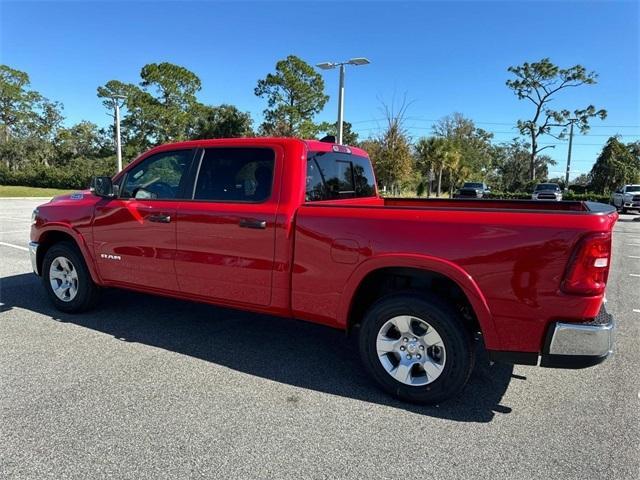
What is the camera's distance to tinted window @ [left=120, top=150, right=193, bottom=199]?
4.38 m

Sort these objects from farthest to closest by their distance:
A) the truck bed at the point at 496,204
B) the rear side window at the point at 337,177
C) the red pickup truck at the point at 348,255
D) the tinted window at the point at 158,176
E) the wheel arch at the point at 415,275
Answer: the tinted window at the point at 158,176, the truck bed at the point at 496,204, the rear side window at the point at 337,177, the wheel arch at the point at 415,275, the red pickup truck at the point at 348,255

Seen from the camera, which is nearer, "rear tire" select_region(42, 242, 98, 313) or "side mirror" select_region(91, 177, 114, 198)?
"side mirror" select_region(91, 177, 114, 198)

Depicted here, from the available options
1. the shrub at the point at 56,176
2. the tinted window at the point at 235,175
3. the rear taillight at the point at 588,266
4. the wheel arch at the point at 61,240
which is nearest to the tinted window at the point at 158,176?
the tinted window at the point at 235,175

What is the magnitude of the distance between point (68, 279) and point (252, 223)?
8.71ft

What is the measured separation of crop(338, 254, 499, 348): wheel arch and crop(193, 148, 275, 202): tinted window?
105cm

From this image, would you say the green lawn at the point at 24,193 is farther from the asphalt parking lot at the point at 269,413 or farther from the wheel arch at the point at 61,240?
the asphalt parking lot at the point at 269,413

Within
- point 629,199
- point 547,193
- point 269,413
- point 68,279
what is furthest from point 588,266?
point 547,193

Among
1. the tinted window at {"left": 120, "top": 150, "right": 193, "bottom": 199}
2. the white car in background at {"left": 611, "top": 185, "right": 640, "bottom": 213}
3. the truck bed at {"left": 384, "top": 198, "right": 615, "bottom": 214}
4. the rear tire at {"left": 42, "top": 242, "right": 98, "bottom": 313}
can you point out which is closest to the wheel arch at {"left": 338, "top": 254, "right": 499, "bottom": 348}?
the truck bed at {"left": 384, "top": 198, "right": 615, "bottom": 214}

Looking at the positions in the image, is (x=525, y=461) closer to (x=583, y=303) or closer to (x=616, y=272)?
(x=583, y=303)

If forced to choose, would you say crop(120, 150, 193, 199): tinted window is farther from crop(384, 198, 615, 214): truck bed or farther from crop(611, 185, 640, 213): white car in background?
crop(611, 185, 640, 213): white car in background

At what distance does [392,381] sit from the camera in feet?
11.1

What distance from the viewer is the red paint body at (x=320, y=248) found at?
2.87 metres

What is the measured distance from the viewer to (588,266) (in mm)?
2756

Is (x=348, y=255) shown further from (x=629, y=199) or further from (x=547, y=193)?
(x=547, y=193)
